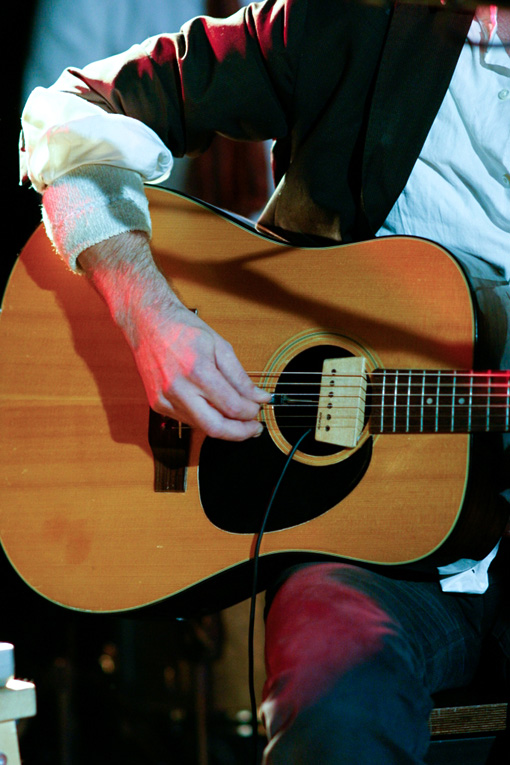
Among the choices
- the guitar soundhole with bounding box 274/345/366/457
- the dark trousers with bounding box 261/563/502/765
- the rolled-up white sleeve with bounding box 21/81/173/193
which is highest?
the rolled-up white sleeve with bounding box 21/81/173/193

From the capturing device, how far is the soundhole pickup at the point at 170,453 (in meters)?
0.98

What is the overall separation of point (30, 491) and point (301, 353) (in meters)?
0.49

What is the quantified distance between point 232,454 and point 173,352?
0.66ft

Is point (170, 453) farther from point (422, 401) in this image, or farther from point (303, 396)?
point (422, 401)

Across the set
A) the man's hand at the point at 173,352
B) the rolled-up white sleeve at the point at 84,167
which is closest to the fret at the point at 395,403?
the man's hand at the point at 173,352

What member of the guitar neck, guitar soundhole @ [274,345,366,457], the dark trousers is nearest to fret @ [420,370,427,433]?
the guitar neck

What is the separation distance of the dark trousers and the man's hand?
0.26 metres

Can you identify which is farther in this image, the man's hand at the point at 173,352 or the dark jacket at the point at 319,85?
the dark jacket at the point at 319,85

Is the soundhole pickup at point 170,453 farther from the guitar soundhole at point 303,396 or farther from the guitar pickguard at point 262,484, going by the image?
the guitar soundhole at point 303,396

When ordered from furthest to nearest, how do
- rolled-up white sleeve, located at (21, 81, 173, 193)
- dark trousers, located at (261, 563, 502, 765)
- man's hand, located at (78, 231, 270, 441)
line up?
rolled-up white sleeve, located at (21, 81, 173, 193) < man's hand, located at (78, 231, 270, 441) < dark trousers, located at (261, 563, 502, 765)

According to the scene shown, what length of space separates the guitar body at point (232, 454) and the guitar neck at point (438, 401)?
0.08 feet

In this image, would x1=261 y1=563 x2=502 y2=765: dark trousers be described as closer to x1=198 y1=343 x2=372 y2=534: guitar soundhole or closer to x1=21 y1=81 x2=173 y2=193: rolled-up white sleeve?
x1=198 y1=343 x2=372 y2=534: guitar soundhole

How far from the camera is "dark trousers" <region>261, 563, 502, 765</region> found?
633 mm

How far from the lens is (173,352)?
2.94 ft
